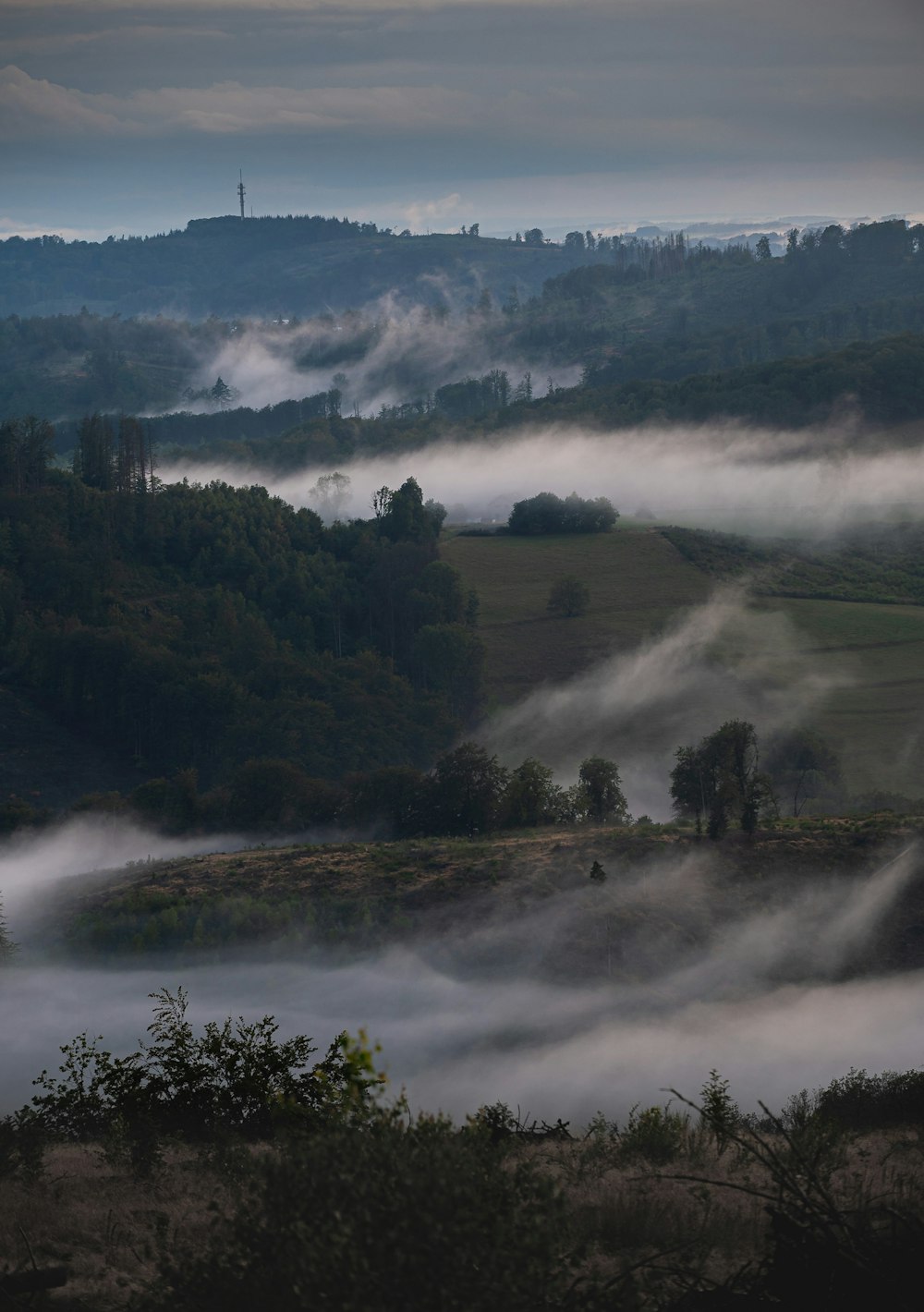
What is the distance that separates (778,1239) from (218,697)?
110 meters

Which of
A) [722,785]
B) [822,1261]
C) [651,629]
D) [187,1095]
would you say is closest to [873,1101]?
[187,1095]

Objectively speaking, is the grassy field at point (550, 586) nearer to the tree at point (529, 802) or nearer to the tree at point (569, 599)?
the tree at point (569, 599)

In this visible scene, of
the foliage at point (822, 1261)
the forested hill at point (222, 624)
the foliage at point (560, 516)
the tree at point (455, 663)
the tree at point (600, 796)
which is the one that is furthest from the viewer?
the foliage at point (560, 516)

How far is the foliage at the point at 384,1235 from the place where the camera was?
40.2 ft

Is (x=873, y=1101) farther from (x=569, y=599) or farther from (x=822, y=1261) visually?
(x=569, y=599)

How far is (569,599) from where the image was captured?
148m

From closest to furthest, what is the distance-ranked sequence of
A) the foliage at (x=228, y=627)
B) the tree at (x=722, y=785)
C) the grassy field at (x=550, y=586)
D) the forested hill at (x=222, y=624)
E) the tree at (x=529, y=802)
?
1. the tree at (x=722, y=785)
2. the tree at (x=529, y=802)
3. the foliage at (x=228, y=627)
4. the forested hill at (x=222, y=624)
5. the grassy field at (x=550, y=586)

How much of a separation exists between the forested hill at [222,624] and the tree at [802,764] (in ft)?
105

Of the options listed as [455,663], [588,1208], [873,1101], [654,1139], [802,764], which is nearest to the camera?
[588,1208]

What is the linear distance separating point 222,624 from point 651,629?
45.8 metres

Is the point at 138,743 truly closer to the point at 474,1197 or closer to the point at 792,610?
the point at 792,610

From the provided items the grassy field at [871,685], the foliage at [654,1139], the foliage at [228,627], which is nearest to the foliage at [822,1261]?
the foliage at [654,1139]

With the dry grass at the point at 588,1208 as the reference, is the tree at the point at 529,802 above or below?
below

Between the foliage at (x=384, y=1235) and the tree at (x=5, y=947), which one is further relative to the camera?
the tree at (x=5, y=947)
